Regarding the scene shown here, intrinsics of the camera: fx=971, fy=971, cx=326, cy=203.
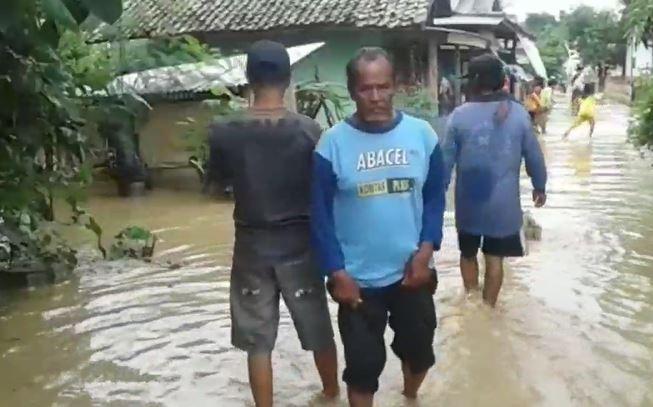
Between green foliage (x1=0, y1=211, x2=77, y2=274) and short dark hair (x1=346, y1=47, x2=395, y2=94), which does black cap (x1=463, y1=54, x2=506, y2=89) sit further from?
green foliage (x1=0, y1=211, x2=77, y2=274)

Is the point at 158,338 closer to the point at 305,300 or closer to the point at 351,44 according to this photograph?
the point at 305,300

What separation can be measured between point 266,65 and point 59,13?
90 cm

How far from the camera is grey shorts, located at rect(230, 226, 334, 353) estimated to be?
4266 mm

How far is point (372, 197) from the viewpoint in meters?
3.96

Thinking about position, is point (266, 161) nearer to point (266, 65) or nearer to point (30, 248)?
point (266, 65)

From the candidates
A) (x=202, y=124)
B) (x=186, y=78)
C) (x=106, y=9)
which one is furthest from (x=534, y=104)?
(x=106, y=9)

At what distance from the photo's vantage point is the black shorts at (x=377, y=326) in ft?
13.3

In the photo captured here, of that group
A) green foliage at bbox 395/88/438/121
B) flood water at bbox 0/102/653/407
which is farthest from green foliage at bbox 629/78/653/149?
green foliage at bbox 395/88/438/121

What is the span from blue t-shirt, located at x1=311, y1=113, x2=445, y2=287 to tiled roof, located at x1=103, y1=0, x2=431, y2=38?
619 inches

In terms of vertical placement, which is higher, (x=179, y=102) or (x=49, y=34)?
(x=49, y=34)

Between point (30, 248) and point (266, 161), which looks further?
point (30, 248)

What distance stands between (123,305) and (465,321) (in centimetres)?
252

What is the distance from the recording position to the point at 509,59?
1240 inches

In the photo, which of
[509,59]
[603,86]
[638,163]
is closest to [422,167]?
[638,163]
